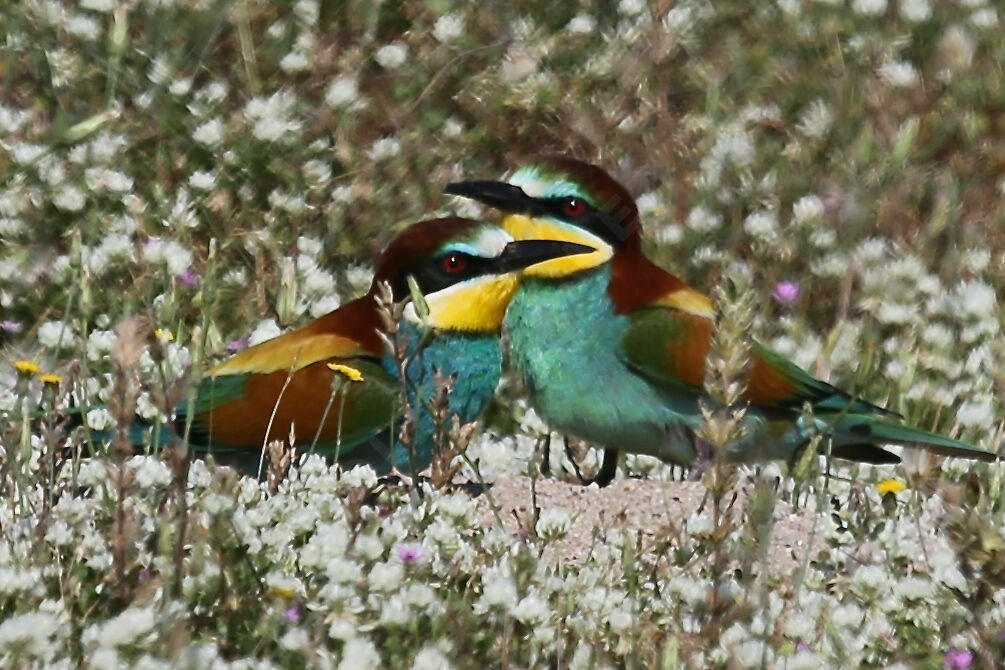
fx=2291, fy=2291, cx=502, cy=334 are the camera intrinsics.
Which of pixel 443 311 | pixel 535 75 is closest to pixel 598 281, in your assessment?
pixel 443 311

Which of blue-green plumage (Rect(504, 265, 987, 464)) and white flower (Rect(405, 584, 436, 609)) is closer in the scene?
white flower (Rect(405, 584, 436, 609))

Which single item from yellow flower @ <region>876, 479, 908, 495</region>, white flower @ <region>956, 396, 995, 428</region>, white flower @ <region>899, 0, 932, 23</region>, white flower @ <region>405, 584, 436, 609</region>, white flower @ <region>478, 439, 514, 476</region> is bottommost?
white flower @ <region>405, 584, 436, 609</region>

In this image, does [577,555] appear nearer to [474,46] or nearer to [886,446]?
[886,446]

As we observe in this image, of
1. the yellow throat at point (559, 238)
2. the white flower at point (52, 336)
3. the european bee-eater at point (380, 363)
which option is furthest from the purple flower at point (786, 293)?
the white flower at point (52, 336)

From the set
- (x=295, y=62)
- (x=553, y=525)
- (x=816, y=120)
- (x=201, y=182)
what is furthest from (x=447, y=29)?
(x=553, y=525)

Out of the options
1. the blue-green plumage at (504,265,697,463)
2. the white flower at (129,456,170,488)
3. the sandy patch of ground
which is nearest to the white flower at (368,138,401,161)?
the blue-green plumage at (504,265,697,463)

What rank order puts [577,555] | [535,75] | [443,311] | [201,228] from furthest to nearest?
[535,75] < [201,228] < [443,311] < [577,555]

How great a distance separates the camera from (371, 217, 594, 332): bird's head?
17.0 feet

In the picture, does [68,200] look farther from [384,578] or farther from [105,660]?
[105,660]

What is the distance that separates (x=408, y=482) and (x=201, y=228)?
2154 mm

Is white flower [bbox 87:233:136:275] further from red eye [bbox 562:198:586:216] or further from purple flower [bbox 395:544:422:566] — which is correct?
purple flower [bbox 395:544:422:566]

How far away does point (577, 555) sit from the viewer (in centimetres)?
440

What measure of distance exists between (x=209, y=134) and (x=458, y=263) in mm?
1635

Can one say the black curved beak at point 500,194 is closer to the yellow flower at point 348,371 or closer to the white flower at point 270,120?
the yellow flower at point 348,371
